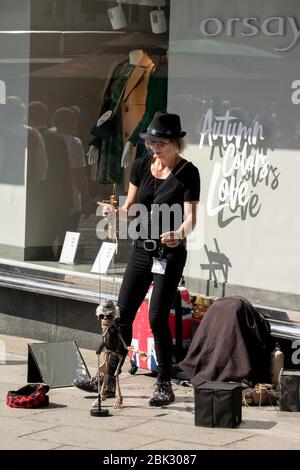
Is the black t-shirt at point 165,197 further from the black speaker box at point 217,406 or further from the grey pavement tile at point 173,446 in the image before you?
the grey pavement tile at point 173,446

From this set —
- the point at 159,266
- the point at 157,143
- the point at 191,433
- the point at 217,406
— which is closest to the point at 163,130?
the point at 157,143

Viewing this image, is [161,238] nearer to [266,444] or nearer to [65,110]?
[266,444]

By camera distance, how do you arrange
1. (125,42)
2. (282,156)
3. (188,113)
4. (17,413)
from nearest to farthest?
(17,413) → (282,156) → (188,113) → (125,42)

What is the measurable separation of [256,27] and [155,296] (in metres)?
2.17

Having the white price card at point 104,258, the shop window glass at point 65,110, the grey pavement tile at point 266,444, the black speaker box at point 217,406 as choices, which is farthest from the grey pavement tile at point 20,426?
the shop window glass at point 65,110

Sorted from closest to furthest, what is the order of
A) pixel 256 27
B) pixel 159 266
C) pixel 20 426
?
pixel 20 426 < pixel 159 266 < pixel 256 27

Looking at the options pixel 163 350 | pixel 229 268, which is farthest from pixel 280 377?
pixel 229 268

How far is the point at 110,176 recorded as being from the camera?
10.8m

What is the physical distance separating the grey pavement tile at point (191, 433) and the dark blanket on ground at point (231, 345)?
717 mm

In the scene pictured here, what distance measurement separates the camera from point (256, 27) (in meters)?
9.27

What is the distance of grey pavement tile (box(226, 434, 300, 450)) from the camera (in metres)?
7.33

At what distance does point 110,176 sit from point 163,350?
8.72 feet

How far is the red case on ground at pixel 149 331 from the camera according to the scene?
911 centimetres

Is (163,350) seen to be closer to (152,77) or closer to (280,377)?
(280,377)
